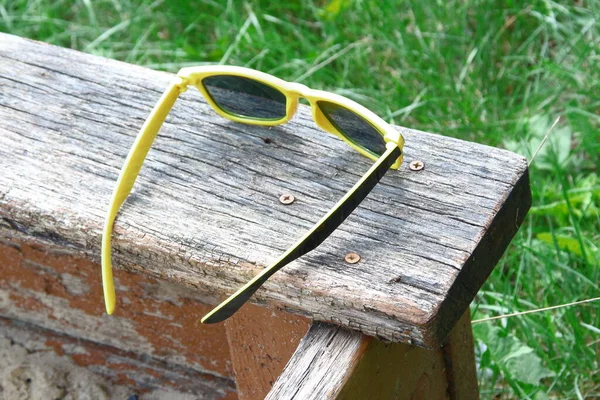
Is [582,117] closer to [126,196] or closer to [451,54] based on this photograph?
[451,54]

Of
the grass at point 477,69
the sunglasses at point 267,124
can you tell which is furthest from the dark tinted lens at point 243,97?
the grass at point 477,69

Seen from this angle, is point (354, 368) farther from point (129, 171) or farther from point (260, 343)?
point (129, 171)

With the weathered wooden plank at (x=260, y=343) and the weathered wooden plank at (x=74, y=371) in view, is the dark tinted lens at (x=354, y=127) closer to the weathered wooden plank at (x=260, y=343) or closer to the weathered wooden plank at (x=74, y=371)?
the weathered wooden plank at (x=260, y=343)

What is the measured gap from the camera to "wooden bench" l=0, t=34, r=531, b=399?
1.03 metres

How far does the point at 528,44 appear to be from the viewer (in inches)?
105

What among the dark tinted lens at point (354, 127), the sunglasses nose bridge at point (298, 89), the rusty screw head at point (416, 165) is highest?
the sunglasses nose bridge at point (298, 89)

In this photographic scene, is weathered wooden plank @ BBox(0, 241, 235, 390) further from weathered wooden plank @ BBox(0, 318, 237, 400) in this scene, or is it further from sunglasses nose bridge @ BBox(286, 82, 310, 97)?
sunglasses nose bridge @ BBox(286, 82, 310, 97)

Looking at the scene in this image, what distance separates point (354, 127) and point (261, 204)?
166 millimetres

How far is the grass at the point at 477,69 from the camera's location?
1.88 m

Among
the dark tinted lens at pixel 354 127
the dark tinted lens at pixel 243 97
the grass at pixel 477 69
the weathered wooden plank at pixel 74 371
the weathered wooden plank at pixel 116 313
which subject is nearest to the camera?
the dark tinted lens at pixel 354 127

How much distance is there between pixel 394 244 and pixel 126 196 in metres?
0.38

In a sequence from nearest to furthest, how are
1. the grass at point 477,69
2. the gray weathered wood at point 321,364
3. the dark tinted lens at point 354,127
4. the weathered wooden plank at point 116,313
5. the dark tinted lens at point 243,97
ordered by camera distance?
1. the gray weathered wood at point 321,364
2. the dark tinted lens at point 354,127
3. the dark tinted lens at point 243,97
4. the weathered wooden plank at point 116,313
5. the grass at point 477,69

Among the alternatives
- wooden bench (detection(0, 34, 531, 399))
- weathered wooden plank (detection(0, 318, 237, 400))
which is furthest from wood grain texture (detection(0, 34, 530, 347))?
weathered wooden plank (detection(0, 318, 237, 400))

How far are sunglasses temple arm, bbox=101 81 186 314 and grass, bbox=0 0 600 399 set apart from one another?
2.94ft
